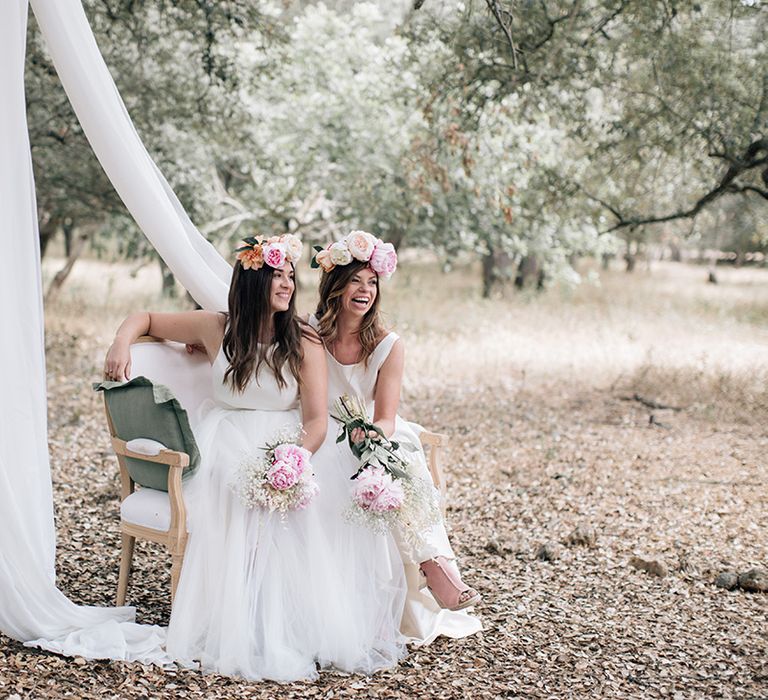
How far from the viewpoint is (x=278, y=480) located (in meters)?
3.65

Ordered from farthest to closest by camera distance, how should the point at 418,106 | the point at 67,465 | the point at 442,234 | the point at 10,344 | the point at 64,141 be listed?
1. the point at 442,234
2. the point at 64,141
3. the point at 418,106
4. the point at 67,465
5. the point at 10,344

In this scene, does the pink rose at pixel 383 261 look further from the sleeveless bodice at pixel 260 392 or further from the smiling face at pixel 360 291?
the sleeveless bodice at pixel 260 392

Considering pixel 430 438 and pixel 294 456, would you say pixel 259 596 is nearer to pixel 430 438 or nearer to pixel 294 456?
pixel 294 456

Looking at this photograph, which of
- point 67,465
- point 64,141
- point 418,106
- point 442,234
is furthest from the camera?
point 442,234

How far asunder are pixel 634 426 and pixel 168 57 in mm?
5689

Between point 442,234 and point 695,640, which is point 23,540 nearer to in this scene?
point 695,640

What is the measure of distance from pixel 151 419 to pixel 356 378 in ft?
2.99

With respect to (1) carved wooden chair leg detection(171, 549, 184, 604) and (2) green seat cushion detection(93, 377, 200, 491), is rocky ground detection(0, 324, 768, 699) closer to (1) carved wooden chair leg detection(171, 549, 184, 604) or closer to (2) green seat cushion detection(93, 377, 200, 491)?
(1) carved wooden chair leg detection(171, 549, 184, 604)

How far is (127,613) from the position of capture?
4.09 m

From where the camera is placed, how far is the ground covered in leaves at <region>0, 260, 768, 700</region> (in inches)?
143

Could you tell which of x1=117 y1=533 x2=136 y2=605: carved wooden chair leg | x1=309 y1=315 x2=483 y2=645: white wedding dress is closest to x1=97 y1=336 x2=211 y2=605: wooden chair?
x1=117 y1=533 x2=136 y2=605: carved wooden chair leg

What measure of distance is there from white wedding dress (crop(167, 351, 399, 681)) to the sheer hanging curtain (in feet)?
0.80

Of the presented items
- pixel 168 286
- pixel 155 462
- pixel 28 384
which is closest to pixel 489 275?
pixel 168 286

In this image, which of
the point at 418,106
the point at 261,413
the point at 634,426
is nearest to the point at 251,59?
the point at 418,106
